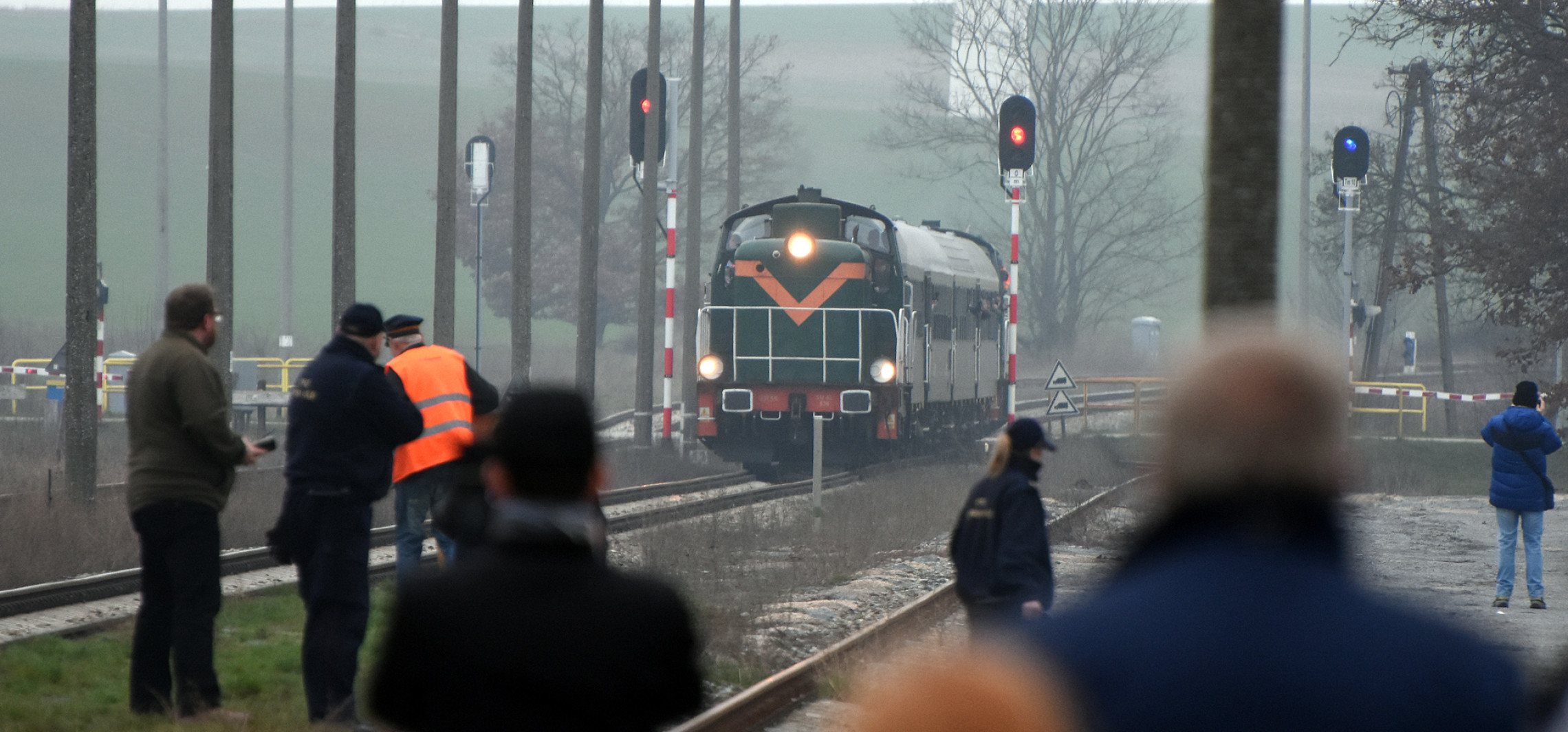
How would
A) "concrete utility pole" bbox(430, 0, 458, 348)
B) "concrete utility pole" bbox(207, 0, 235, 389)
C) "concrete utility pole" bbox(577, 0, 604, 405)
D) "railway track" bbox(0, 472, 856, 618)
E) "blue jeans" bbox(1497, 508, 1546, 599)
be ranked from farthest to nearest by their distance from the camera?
1. "concrete utility pole" bbox(577, 0, 604, 405)
2. "concrete utility pole" bbox(430, 0, 458, 348)
3. "concrete utility pole" bbox(207, 0, 235, 389)
4. "blue jeans" bbox(1497, 508, 1546, 599)
5. "railway track" bbox(0, 472, 856, 618)

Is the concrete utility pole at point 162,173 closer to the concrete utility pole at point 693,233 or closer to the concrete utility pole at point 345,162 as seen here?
the concrete utility pole at point 693,233

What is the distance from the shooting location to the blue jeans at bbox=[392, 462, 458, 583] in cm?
886

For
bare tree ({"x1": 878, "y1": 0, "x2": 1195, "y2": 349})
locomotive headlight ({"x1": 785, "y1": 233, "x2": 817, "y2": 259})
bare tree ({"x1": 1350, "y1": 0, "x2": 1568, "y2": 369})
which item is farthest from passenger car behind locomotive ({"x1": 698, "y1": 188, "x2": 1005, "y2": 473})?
bare tree ({"x1": 878, "y1": 0, "x2": 1195, "y2": 349})

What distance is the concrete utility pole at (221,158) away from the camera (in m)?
19.0

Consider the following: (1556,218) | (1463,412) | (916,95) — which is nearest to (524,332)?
(1556,218)

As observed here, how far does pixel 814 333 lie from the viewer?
22.7m

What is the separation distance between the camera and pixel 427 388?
8.56 m

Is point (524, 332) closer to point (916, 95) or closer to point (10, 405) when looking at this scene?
point (10, 405)

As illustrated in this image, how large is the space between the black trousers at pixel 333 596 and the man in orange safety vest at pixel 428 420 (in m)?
1.19

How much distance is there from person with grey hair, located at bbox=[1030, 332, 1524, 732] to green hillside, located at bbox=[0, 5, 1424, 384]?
2074 inches

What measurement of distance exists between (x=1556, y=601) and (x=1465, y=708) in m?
13.1

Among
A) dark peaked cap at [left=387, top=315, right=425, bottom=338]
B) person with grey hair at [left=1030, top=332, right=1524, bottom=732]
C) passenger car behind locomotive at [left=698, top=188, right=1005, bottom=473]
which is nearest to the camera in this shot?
person with grey hair at [left=1030, top=332, right=1524, bottom=732]

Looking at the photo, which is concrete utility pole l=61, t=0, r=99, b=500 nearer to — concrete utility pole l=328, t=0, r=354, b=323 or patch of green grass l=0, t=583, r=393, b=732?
concrete utility pole l=328, t=0, r=354, b=323

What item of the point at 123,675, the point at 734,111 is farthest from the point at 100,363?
the point at 123,675
